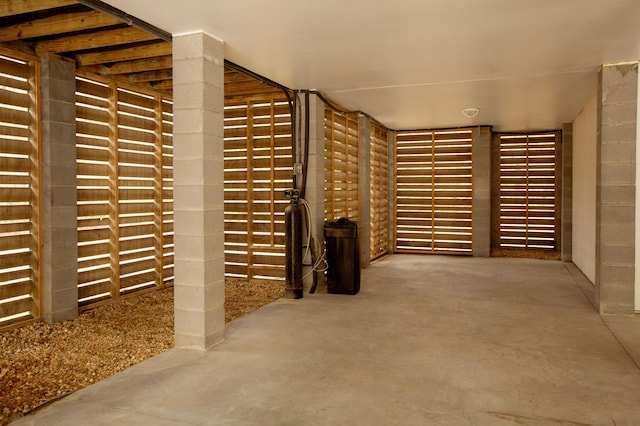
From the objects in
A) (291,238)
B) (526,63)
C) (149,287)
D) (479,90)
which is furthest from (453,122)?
(149,287)

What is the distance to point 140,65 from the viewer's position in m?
5.82

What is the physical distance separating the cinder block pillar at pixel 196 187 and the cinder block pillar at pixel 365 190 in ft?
15.4

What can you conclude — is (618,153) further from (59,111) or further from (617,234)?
(59,111)

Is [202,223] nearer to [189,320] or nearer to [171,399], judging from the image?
[189,320]

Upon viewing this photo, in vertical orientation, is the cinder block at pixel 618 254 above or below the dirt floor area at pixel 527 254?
above

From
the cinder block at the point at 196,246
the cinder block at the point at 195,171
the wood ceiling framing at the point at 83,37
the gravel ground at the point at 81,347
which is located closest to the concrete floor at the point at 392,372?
the gravel ground at the point at 81,347

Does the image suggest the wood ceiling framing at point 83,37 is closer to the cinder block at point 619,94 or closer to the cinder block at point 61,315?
the cinder block at point 61,315

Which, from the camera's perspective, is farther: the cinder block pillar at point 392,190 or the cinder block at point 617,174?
the cinder block pillar at point 392,190

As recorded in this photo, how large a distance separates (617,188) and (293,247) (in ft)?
12.8

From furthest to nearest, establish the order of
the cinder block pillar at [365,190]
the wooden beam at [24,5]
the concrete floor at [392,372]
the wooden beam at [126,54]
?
the cinder block pillar at [365,190], the wooden beam at [126,54], the wooden beam at [24,5], the concrete floor at [392,372]

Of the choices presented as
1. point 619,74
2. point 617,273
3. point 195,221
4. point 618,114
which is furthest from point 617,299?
point 195,221

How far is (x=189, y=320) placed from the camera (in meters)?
4.30

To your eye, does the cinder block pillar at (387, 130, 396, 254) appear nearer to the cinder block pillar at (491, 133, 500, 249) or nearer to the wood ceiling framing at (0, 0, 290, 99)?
the cinder block pillar at (491, 133, 500, 249)

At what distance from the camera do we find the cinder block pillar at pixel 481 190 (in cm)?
1043
